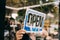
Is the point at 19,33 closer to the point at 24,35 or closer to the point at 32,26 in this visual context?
the point at 24,35

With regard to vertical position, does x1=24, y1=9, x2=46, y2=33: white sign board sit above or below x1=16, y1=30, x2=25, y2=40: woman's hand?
above

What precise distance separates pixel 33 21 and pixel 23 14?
0.49 feet

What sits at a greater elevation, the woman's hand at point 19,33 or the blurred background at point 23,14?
the blurred background at point 23,14

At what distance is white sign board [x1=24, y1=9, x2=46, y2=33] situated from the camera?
265cm

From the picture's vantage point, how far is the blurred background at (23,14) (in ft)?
8.52

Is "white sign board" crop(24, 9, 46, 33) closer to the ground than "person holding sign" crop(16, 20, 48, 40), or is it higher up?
higher up

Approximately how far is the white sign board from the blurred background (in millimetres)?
42

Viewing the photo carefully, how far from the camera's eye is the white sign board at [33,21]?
8.71 feet

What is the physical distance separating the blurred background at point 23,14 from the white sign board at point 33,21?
4cm

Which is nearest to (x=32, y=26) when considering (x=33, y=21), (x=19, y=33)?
(x=33, y=21)

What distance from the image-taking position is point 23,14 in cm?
263

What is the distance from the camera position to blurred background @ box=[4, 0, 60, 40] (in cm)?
260

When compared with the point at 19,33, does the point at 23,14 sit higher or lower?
higher

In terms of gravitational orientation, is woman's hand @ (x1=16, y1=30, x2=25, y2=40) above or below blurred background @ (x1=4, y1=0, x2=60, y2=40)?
below
